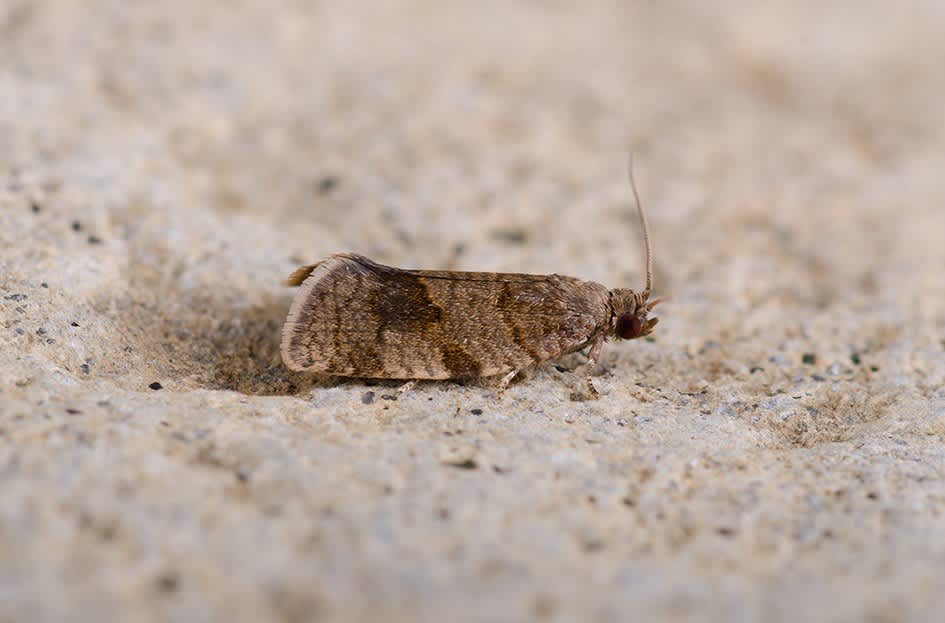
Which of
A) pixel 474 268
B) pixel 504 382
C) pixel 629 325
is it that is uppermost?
pixel 474 268

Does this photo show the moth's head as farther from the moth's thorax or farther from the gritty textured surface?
the gritty textured surface

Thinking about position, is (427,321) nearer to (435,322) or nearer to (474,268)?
(435,322)

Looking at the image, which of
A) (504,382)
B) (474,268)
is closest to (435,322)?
(504,382)

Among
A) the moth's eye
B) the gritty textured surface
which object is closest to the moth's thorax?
the moth's eye

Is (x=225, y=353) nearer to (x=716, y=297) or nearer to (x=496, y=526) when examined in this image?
Result: (x=496, y=526)

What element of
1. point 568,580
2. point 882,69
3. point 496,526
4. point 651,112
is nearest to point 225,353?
point 496,526

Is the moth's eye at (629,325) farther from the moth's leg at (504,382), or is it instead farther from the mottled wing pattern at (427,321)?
the moth's leg at (504,382)
